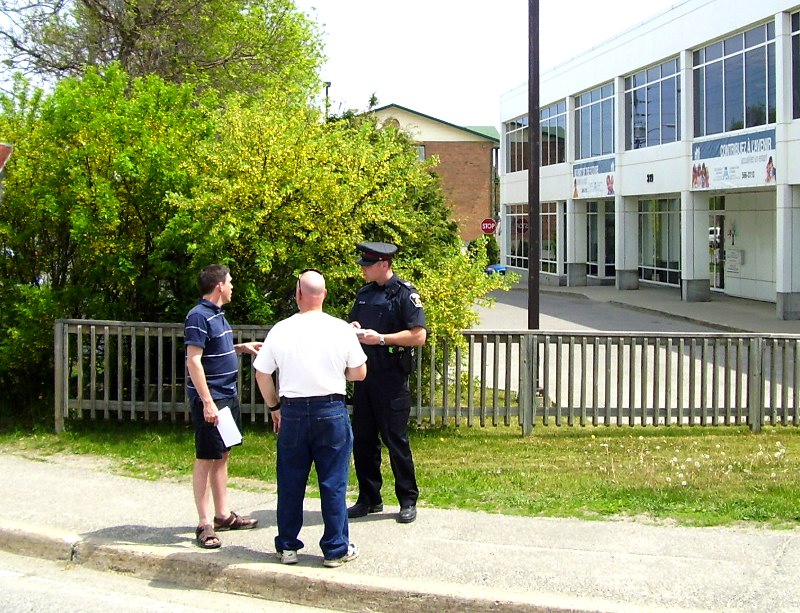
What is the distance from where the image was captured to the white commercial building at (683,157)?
→ 2531cm

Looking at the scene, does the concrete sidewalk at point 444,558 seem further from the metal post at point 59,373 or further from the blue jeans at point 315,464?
the metal post at point 59,373

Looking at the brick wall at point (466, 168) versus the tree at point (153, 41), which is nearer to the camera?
the tree at point (153, 41)

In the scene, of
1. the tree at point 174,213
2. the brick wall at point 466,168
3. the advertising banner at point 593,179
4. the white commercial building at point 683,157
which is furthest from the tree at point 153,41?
the brick wall at point 466,168

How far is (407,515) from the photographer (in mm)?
Answer: 7160

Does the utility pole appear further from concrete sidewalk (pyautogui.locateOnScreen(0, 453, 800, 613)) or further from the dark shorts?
the dark shorts

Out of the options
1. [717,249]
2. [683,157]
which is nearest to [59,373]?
[683,157]

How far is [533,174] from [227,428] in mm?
8295

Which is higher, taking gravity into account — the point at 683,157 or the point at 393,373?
the point at 683,157

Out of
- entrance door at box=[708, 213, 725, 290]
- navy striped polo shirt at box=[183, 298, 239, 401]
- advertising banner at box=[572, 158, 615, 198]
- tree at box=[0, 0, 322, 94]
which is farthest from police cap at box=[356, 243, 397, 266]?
advertising banner at box=[572, 158, 615, 198]

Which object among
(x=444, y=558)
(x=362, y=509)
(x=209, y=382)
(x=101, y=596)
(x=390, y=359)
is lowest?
(x=101, y=596)

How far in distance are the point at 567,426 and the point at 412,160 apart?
3863mm

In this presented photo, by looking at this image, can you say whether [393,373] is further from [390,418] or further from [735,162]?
[735,162]

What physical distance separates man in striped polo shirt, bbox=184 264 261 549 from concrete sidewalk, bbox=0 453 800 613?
0.30 meters

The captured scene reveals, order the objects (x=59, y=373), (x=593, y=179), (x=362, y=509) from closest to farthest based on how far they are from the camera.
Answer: (x=362, y=509)
(x=59, y=373)
(x=593, y=179)
